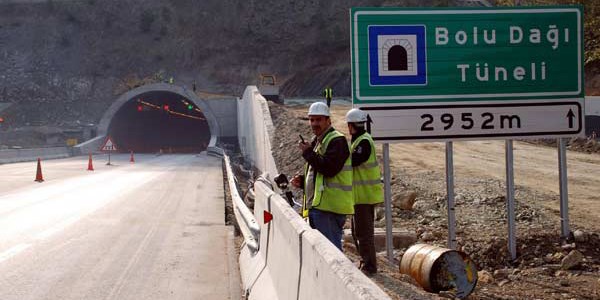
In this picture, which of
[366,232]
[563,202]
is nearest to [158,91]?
[563,202]

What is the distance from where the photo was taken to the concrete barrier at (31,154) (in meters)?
44.3

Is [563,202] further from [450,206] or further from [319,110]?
[319,110]

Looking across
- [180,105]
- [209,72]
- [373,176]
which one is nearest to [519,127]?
[373,176]

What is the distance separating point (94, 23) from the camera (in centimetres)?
10538

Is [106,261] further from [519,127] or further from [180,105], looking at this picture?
[180,105]

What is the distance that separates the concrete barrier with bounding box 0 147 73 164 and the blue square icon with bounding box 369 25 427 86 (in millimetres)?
36413


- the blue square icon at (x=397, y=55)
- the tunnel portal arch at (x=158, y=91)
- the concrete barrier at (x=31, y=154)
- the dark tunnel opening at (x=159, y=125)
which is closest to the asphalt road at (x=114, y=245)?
the blue square icon at (x=397, y=55)

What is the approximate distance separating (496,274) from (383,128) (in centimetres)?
265

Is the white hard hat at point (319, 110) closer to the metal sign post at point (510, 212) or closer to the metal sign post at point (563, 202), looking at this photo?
the metal sign post at point (510, 212)

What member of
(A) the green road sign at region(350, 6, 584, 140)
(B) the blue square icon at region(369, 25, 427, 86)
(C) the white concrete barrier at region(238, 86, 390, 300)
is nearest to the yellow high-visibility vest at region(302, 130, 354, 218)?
(C) the white concrete barrier at region(238, 86, 390, 300)

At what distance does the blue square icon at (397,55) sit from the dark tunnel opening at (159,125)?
53690mm

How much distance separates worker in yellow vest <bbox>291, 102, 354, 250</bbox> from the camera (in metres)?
7.22

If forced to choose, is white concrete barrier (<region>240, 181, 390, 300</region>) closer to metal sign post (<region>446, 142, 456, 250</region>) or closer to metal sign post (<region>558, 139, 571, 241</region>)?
metal sign post (<region>446, 142, 456, 250</region>)

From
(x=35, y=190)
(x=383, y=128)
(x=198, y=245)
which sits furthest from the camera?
(x=35, y=190)
